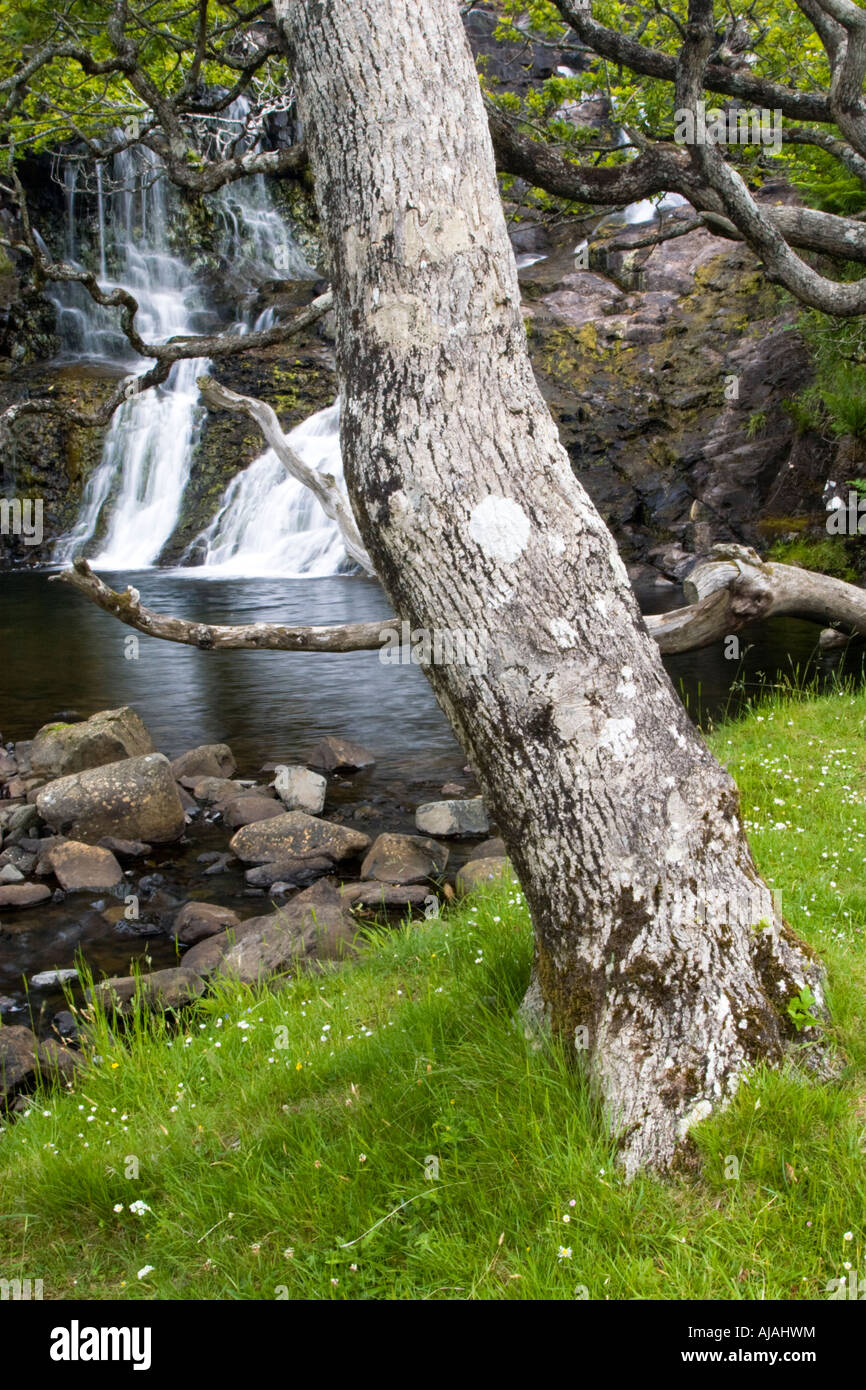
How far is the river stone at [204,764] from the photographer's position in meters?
11.6

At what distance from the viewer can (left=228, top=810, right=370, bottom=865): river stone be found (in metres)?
9.23

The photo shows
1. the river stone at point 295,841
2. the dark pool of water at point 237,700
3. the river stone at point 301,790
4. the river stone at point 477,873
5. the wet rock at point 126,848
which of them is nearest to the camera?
the river stone at point 477,873

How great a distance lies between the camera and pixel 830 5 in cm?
829

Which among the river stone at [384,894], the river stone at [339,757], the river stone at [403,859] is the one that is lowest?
the river stone at [384,894]

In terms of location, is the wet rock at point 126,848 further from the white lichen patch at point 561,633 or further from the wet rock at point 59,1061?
the white lichen patch at point 561,633

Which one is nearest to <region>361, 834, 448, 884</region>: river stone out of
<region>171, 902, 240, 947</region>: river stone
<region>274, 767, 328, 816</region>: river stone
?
<region>171, 902, 240, 947</region>: river stone

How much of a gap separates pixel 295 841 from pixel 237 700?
6199 millimetres

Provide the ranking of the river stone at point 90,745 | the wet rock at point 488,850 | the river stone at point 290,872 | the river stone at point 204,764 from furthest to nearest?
the river stone at point 204,764 < the river stone at point 90,745 < the river stone at point 290,872 < the wet rock at point 488,850

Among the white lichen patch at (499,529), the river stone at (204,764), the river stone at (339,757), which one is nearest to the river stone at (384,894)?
the river stone at (339,757)

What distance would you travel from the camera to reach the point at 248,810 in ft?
33.7

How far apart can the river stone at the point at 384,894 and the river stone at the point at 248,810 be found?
2.14 m

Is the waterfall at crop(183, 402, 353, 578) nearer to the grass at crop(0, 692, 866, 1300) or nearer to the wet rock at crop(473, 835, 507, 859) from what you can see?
the wet rock at crop(473, 835, 507, 859)

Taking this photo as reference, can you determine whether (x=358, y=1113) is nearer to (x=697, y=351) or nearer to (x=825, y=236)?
(x=825, y=236)

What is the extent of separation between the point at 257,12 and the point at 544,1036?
10492mm
